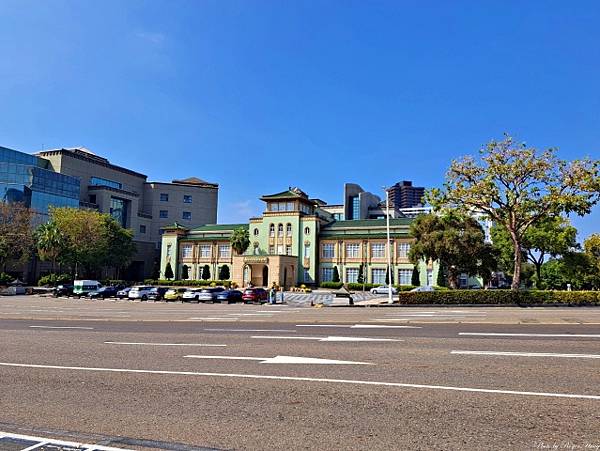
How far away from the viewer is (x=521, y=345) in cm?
1173


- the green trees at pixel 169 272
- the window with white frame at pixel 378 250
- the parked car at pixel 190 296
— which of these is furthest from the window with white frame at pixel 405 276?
the green trees at pixel 169 272

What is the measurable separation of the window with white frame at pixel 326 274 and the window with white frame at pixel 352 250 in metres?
3.78

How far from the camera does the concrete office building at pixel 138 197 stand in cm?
9431

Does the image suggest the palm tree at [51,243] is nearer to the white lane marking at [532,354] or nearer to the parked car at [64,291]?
the parked car at [64,291]

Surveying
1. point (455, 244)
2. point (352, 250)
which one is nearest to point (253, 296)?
point (455, 244)

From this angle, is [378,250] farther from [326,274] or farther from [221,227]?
[221,227]

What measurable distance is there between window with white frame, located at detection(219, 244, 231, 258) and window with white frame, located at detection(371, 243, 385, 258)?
79.9 feet

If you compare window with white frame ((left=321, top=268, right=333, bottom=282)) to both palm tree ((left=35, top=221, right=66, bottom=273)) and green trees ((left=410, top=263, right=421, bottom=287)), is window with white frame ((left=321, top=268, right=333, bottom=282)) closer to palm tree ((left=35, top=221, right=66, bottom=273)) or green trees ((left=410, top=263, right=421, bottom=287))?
green trees ((left=410, top=263, right=421, bottom=287))

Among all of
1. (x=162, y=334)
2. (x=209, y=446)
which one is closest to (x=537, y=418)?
(x=209, y=446)

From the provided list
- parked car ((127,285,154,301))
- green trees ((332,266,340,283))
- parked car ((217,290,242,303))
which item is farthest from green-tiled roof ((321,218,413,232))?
parked car ((127,285,154,301))

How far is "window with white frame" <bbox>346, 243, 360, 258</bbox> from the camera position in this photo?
71.1 m

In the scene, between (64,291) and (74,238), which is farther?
(74,238)

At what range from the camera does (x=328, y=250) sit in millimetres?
73188

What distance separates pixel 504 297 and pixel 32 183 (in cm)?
7862
